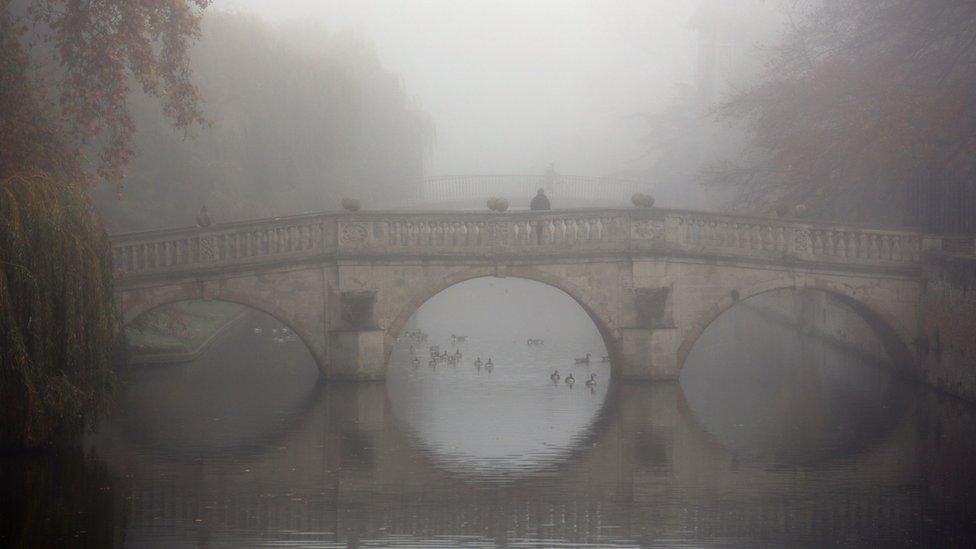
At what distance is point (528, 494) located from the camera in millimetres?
15211

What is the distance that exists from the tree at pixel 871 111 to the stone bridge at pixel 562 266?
7.94 ft

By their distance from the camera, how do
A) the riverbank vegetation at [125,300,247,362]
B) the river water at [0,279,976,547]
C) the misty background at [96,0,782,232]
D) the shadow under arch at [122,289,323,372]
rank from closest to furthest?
the river water at [0,279,976,547]
the shadow under arch at [122,289,323,372]
the riverbank vegetation at [125,300,247,362]
the misty background at [96,0,782,232]

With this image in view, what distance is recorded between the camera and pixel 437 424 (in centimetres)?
2006

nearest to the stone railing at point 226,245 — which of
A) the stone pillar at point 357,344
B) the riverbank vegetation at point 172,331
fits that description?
the stone pillar at point 357,344

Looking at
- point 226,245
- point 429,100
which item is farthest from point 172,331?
point 429,100

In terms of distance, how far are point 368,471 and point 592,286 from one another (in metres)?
8.16

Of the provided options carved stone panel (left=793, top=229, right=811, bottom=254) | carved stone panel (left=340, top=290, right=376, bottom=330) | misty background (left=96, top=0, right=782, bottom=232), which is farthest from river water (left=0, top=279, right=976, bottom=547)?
misty background (left=96, top=0, right=782, bottom=232)

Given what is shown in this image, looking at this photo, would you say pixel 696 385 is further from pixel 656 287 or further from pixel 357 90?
pixel 357 90

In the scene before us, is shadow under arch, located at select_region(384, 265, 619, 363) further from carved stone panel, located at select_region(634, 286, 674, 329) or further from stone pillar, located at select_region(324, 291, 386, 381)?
carved stone panel, located at select_region(634, 286, 674, 329)

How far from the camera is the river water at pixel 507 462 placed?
43.9 ft

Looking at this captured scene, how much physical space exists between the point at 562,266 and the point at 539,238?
672 millimetres

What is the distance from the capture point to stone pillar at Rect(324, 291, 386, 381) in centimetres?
2314

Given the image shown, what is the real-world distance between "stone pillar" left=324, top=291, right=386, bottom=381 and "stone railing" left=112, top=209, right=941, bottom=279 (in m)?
0.87

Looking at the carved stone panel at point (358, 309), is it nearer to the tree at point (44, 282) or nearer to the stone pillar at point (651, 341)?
the stone pillar at point (651, 341)
